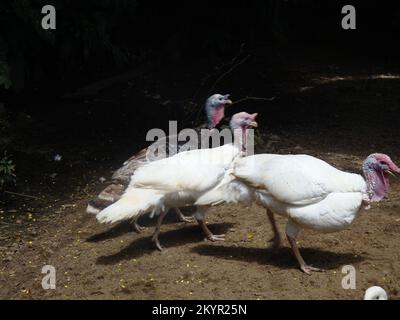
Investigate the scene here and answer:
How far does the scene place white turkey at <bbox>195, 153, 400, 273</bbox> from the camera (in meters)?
4.40

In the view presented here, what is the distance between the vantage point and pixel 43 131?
7746 mm

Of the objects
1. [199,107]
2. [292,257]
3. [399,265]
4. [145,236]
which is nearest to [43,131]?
[199,107]

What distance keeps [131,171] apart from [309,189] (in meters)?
1.98

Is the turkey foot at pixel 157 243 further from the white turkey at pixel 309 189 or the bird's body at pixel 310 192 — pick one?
the bird's body at pixel 310 192

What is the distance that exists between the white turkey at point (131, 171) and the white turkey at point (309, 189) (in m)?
1.27

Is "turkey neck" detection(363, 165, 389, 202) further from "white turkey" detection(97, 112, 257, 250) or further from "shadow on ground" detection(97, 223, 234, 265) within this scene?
"shadow on ground" detection(97, 223, 234, 265)

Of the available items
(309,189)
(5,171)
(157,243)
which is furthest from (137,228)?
(309,189)

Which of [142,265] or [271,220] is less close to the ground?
[271,220]

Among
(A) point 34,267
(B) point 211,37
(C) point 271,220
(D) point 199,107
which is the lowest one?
(A) point 34,267

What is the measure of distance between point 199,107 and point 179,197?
3.51 m

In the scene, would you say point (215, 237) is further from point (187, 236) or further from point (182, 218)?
point (182, 218)

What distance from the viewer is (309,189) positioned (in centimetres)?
443

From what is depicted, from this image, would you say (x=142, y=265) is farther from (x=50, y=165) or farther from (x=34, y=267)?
(x=50, y=165)

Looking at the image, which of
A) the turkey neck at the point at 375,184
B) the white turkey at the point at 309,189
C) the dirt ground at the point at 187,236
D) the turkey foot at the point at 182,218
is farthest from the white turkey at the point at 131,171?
the turkey neck at the point at 375,184
